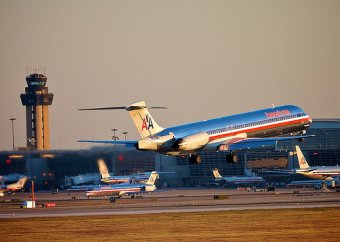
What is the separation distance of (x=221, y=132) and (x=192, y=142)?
5858mm

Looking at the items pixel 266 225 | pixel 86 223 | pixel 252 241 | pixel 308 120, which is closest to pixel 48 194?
pixel 308 120

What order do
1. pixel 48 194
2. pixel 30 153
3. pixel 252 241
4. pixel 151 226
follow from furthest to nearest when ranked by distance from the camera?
1. pixel 48 194
2. pixel 30 153
3. pixel 151 226
4. pixel 252 241

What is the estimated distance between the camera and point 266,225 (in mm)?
70312

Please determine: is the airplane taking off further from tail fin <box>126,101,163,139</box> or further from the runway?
the runway

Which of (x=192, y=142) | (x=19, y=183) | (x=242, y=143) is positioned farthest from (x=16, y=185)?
(x=192, y=142)

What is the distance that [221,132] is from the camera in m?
93.1

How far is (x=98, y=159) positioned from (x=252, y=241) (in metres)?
45.7

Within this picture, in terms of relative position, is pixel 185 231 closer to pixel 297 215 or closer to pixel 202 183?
pixel 297 215

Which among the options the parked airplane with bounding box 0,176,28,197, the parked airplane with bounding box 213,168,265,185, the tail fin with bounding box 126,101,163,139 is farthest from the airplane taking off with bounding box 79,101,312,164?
the parked airplane with bounding box 213,168,265,185

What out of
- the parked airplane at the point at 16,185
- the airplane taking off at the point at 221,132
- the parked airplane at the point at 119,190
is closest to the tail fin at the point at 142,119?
the airplane taking off at the point at 221,132

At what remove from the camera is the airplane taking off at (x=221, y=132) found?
88062mm

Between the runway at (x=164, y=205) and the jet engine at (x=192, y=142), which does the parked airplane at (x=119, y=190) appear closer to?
the runway at (x=164, y=205)

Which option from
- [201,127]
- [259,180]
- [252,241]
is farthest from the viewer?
[259,180]

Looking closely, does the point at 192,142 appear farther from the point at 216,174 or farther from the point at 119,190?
the point at 216,174
